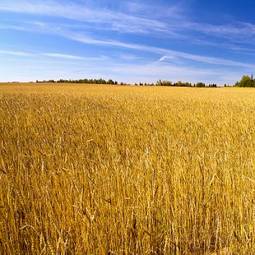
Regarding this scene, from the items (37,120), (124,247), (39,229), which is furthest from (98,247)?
(37,120)

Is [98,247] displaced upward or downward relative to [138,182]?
downward

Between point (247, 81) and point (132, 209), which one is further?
point (247, 81)

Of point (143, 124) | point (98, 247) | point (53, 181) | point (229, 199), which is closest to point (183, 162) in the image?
point (229, 199)

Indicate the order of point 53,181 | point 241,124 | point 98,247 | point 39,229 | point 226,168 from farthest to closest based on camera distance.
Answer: point 241,124 → point 226,168 → point 53,181 → point 39,229 → point 98,247

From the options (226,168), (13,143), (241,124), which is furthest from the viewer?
(241,124)

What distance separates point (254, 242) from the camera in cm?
294

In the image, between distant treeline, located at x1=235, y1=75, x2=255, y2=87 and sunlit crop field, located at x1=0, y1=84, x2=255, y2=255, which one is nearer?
→ sunlit crop field, located at x1=0, y1=84, x2=255, y2=255

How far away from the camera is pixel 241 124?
8.12 metres

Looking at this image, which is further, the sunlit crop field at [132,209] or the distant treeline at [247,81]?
the distant treeline at [247,81]

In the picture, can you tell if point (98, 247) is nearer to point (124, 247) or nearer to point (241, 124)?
point (124, 247)

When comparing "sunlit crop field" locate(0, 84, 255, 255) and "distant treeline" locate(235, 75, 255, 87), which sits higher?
"distant treeline" locate(235, 75, 255, 87)

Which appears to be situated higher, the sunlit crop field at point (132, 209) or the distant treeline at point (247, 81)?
the distant treeline at point (247, 81)

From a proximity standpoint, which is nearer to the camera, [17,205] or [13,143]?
[17,205]

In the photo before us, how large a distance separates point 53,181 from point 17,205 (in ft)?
1.72
